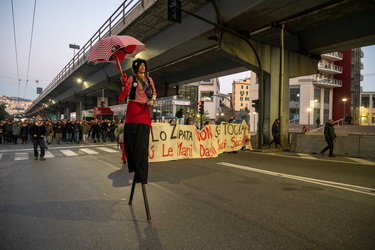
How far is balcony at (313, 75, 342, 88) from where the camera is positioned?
50.5m

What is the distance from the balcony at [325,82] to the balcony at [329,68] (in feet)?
4.57

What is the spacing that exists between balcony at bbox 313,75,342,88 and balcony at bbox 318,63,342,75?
1394mm

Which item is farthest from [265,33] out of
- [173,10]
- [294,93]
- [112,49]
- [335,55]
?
[335,55]

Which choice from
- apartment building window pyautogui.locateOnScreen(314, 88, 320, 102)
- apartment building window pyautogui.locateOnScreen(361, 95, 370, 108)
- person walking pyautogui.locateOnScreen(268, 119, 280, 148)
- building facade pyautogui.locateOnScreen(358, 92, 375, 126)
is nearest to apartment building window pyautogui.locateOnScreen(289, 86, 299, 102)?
apartment building window pyautogui.locateOnScreen(314, 88, 320, 102)

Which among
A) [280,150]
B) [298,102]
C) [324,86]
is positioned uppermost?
[324,86]

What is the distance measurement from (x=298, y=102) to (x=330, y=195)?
173 ft

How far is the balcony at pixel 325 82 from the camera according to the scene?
50.5 metres

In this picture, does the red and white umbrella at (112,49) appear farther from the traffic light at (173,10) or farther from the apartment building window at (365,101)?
the apartment building window at (365,101)

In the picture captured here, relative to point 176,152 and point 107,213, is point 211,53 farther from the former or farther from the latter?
point 107,213

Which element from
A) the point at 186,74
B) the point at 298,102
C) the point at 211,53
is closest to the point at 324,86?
the point at 298,102

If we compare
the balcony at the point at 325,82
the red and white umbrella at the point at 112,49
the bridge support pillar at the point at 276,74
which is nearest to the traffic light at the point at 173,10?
the bridge support pillar at the point at 276,74

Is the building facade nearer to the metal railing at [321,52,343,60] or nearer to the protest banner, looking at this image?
the metal railing at [321,52,343,60]

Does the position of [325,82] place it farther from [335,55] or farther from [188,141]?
[188,141]

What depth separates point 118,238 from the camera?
9.09 ft
